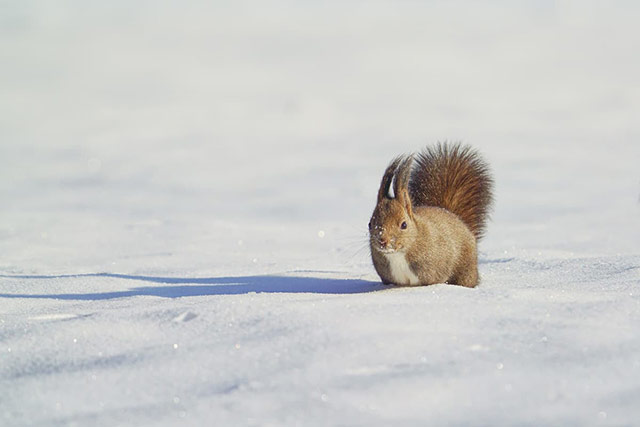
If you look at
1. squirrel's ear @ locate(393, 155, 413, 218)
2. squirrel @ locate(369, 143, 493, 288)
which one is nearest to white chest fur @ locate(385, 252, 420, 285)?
squirrel @ locate(369, 143, 493, 288)

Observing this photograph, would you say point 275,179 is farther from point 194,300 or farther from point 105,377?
point 105,377

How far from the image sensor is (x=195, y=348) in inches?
100

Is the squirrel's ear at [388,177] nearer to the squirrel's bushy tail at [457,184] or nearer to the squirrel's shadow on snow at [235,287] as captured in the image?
the squirrel's shadow on snow at [235,287]

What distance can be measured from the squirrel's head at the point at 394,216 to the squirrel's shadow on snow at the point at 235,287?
9.5 inches

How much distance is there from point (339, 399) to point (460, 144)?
316 cm

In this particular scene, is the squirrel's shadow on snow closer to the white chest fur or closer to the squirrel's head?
the white chest fur

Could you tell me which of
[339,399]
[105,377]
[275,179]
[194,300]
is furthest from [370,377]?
[275,179]

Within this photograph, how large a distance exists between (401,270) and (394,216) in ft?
0.91

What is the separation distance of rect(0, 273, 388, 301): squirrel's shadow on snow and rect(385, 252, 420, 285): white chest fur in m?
0.09

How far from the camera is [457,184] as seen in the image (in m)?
4.91

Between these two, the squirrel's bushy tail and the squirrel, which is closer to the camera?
the squirrel

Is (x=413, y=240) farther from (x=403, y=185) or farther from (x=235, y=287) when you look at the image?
(x=235, y=287)

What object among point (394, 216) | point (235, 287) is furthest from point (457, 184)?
point (235, 287)

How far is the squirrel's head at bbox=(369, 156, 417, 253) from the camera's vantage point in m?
4.00
